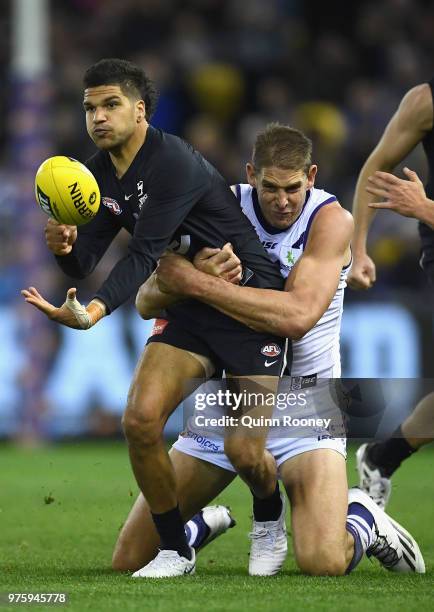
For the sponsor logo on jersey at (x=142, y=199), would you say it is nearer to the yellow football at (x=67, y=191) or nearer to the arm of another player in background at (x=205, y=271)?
the yellow football at (x=67, y=191)

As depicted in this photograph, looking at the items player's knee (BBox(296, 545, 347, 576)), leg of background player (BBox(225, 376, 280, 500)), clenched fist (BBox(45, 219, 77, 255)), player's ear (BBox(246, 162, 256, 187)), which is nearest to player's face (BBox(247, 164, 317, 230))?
player's ear (BBox(246, 162, 256, 187))

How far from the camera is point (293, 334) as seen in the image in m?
6.67

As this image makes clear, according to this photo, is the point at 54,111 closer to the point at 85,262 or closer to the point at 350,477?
the point at 350,477

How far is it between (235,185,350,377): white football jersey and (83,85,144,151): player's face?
83 centimetres

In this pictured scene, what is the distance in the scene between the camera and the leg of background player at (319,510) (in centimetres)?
642

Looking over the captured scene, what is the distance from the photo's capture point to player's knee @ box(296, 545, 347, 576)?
6.40 metres

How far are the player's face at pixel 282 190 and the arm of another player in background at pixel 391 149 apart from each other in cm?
84

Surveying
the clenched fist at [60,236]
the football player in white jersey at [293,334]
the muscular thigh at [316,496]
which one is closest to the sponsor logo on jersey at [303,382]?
the football player in white jersey at [293,334]

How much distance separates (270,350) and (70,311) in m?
1.17

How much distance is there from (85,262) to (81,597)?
180 centimetres

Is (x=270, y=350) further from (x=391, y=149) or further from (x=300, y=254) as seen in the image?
(x=391, y=149)

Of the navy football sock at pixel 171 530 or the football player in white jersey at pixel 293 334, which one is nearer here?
the navy football sock at pixel 171 530

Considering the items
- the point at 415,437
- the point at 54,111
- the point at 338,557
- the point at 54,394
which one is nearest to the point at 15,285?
the point at 54,394

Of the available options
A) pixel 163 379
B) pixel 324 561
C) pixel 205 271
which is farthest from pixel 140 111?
pixel 324 561
